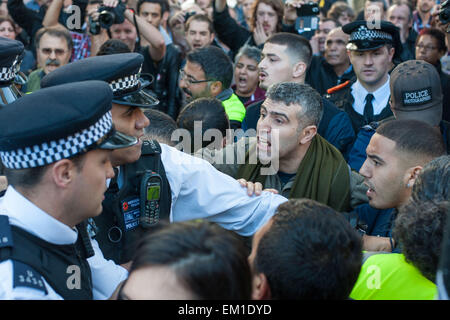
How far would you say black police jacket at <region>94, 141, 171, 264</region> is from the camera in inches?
86.0

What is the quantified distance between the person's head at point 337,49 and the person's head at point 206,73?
1308 millimetres

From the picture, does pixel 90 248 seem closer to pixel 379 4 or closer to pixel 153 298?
pixel 153 298

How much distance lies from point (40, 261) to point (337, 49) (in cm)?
437

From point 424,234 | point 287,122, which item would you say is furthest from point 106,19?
point 424,234

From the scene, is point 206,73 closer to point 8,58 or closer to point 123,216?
point 8,58

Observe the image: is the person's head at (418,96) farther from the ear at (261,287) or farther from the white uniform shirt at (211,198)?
the ear at (261,287)

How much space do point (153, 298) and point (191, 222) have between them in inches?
8.8

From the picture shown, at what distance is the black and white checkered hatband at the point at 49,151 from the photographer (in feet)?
5.17

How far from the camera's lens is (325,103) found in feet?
12.4

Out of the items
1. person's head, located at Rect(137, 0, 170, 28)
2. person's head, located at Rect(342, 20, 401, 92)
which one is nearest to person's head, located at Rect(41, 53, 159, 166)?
person's head, located at Rect(342, 20, 401, 92)

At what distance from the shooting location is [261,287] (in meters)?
1.40

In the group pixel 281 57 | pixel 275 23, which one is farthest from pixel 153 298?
pixel 275 23

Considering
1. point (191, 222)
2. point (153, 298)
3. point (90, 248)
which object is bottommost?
point (90, 248)

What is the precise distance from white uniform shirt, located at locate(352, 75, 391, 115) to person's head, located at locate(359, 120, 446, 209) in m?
1.47
